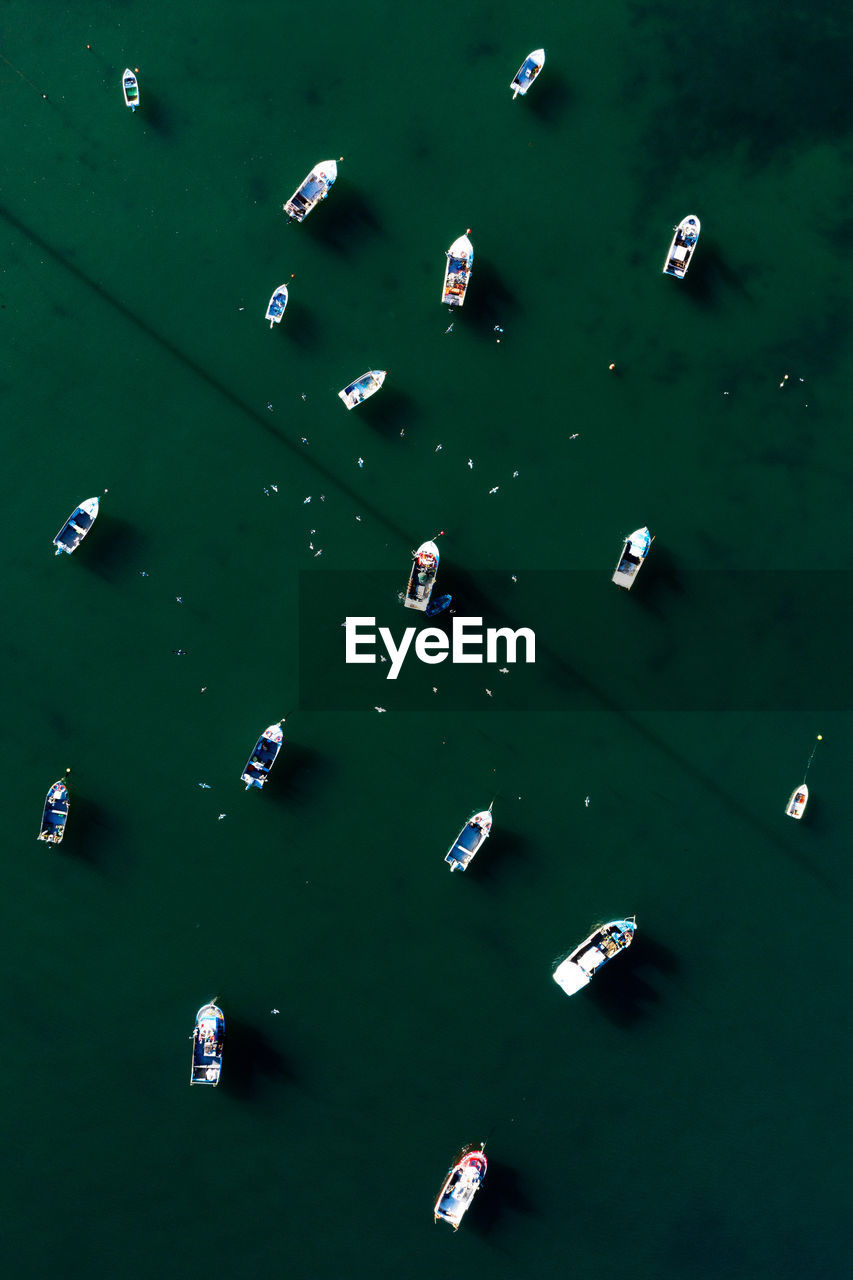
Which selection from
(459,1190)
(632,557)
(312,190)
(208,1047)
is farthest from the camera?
(312,190)

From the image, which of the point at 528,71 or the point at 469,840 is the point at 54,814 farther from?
the point at 528,71

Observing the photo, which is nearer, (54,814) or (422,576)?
(422,576)

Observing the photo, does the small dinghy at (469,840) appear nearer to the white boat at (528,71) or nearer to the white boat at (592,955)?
the white boat at (592,955)

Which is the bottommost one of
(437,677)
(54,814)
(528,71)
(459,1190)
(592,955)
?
(459,1190)

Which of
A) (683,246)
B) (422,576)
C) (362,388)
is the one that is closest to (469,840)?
(422,576)

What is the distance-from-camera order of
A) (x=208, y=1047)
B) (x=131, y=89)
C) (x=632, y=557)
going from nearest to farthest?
(x=208, y=1047) → (x=632, y=557) → (x=131, y=89)

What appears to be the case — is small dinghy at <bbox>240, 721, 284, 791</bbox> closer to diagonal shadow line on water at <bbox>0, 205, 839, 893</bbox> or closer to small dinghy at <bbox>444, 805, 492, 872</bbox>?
small dinghy at <bbox>444, 805, 492, 872</bbox>
